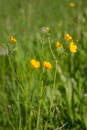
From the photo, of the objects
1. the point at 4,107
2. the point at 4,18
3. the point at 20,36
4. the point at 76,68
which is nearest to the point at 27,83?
the point at 4,107

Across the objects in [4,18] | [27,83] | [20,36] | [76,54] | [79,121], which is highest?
[4,18]

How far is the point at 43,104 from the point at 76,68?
962 mm

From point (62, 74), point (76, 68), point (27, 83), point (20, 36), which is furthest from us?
point (20, 36)

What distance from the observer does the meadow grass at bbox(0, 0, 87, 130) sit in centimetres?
191

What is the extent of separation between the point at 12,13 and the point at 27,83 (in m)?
2.98

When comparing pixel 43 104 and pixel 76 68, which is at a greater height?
pixel 76 68

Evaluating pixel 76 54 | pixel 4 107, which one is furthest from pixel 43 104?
pixel 76 54

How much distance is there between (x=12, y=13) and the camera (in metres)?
5.37

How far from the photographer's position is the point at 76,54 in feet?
11.0

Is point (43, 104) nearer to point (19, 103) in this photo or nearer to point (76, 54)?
point (19, 103)

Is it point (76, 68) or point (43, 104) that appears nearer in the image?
point (43, 104)

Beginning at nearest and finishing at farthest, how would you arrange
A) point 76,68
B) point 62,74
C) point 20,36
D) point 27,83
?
point 27,83, point 62,74, point 76,68, point 20,36

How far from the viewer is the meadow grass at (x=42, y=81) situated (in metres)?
1.91

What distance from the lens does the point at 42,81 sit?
67.7 inches
